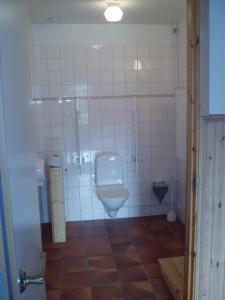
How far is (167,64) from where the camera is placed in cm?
364

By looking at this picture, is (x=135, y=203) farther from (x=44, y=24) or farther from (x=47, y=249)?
(x=44, y=24)

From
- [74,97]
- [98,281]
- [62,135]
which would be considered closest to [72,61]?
[74,97]

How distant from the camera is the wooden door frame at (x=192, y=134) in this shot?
158 cm

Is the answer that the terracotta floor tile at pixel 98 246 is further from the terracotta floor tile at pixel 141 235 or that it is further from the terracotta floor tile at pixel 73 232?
the terracotta floor tile at pixel 141 235

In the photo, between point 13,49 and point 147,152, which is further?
point 147,152

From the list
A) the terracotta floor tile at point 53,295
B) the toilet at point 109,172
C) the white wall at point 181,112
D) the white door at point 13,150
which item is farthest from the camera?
the toilet at point 109,172

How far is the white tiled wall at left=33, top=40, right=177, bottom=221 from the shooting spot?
3510 mm

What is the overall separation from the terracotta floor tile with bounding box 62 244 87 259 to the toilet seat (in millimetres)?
563

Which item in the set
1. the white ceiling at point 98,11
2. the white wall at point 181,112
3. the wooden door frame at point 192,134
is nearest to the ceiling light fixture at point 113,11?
the white ceiling at point 98,11

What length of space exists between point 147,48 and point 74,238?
7.86 feet

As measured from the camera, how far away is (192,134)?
65.8 inches

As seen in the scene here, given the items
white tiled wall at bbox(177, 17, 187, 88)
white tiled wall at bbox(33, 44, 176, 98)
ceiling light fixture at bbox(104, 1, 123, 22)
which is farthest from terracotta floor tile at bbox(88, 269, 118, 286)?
ceiling light fixture at bbox(104, 1, 123, 22)

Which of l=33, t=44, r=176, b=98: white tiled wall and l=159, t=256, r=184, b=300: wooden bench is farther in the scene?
l=33, t=44, r=176, b=98: white tiled wall

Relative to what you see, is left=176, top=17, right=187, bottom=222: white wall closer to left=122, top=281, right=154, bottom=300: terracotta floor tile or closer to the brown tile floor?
the brown tile floor
